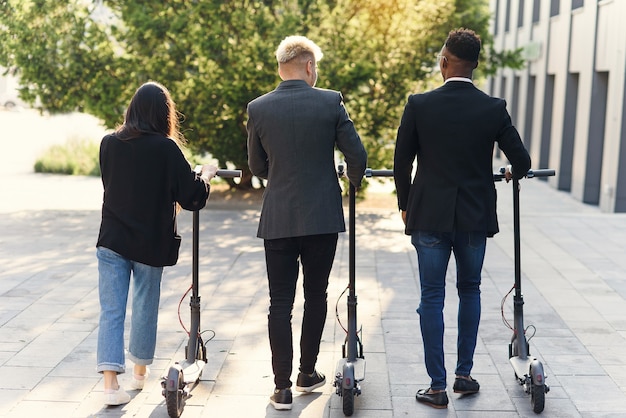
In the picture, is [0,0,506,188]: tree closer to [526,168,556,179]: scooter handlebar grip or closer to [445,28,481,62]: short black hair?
[526,168,556,179]: scooter handlebar grip

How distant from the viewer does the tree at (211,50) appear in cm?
1240

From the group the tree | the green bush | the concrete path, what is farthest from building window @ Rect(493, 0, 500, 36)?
the concrete path

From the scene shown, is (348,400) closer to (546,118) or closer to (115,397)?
(115,397)

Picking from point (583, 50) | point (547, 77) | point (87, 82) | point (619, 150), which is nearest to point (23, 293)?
point (87, 82)

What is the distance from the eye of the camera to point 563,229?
11.4m

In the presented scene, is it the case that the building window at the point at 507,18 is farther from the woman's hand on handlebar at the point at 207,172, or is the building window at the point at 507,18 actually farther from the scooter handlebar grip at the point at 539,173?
the woman's hand on handlebar at the point at 207,172

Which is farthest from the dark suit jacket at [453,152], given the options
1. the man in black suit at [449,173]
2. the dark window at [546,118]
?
the dark window at [546,118]

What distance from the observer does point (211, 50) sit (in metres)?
12.4

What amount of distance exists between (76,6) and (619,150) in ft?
25.3

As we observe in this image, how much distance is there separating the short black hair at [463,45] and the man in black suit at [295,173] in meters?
0.60

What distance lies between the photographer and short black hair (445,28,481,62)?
4.65 metres

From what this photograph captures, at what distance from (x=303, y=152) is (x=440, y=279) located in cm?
93

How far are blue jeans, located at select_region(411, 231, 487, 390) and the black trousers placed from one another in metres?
0.46

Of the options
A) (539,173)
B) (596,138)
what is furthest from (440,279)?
(596,138)
